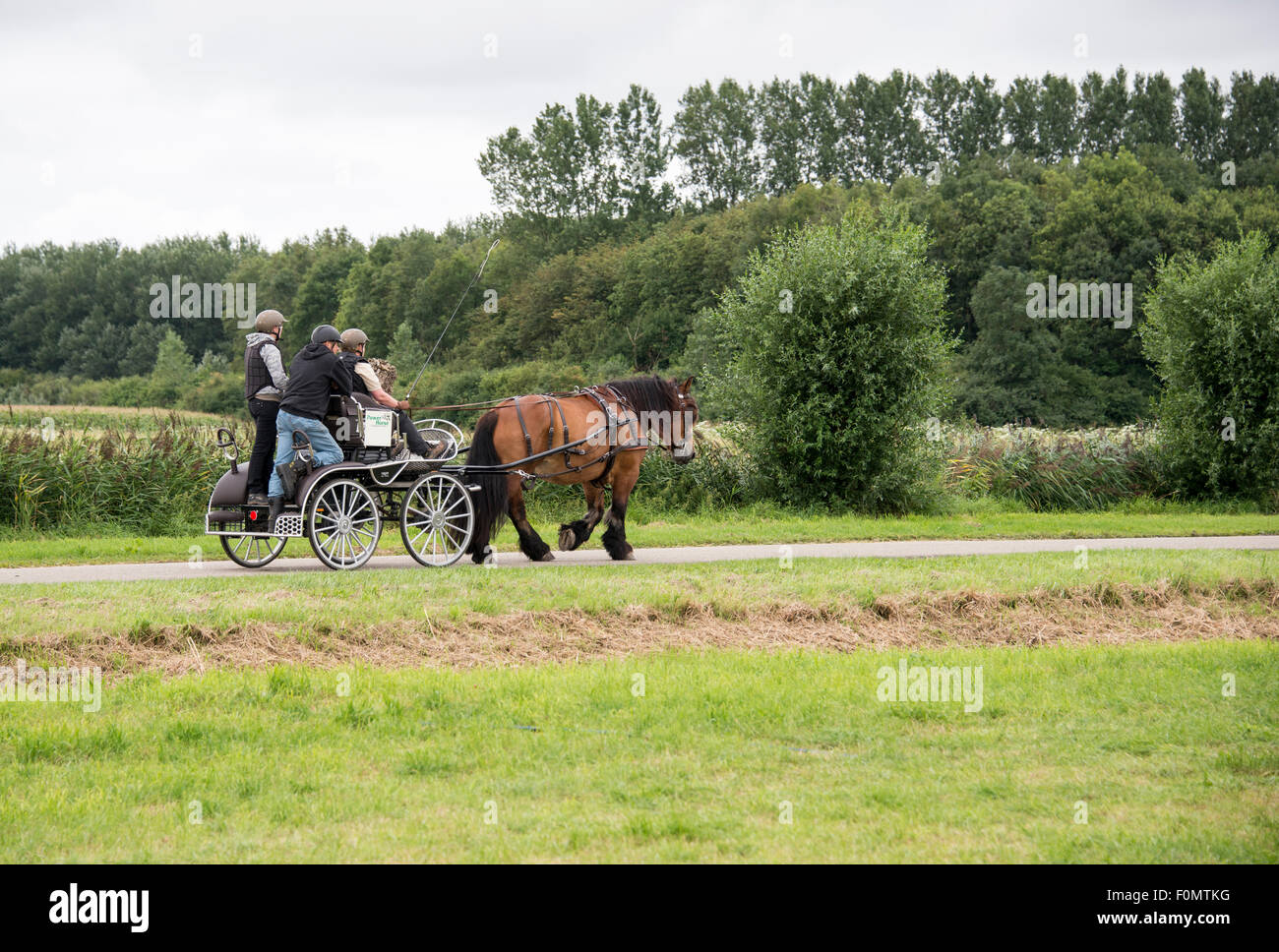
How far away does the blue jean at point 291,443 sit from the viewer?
10.8 meters

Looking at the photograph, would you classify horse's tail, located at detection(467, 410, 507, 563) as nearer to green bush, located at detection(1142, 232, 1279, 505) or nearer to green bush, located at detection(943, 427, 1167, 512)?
green bush, located at detection(943, 427, 1167, 512)

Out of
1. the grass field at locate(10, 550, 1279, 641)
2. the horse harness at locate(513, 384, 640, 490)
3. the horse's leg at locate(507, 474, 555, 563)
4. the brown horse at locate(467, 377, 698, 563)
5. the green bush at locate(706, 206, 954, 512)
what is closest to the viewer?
the grass field at locate(10, 550, 1279, 641)

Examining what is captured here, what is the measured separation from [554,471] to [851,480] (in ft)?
26.7

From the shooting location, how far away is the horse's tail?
11.6 m

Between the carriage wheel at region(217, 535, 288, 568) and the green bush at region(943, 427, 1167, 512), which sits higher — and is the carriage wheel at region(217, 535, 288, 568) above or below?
below

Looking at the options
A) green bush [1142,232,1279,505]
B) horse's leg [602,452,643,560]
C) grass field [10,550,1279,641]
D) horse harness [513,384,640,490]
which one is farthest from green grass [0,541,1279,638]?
green bush [1142,232,1279,505]

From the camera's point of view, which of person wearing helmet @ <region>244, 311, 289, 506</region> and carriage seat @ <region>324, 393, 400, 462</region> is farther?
carriage seat @ <region>324, 393, 400, 462</region>

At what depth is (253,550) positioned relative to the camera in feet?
39.2

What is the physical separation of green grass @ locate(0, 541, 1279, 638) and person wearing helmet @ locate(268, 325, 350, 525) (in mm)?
1015

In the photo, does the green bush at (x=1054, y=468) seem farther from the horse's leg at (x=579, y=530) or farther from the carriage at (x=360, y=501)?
the carriage at (x=360, y=501)

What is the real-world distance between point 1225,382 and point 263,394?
60.7 feet

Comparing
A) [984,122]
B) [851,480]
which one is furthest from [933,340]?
[984,122]

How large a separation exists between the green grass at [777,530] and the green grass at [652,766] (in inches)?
251
